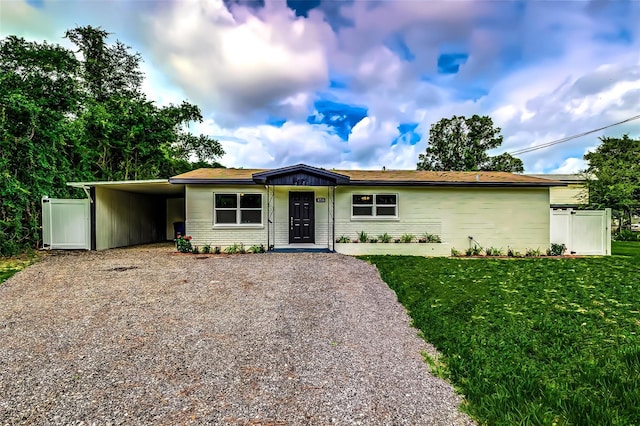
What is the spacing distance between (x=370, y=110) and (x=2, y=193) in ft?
56.7

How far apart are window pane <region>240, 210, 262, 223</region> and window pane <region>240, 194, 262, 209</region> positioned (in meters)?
0.19

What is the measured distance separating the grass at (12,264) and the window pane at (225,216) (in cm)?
548

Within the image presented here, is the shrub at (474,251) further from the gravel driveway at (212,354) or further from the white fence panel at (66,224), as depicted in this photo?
the white fence panel at (66,224)

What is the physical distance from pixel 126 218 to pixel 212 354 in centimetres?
1273

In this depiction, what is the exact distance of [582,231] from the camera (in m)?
12.3

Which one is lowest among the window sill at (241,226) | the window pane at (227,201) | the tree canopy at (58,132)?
the window sill at (241,226)

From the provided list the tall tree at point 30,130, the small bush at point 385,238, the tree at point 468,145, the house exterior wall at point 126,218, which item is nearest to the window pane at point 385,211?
the small bush at point 385,238

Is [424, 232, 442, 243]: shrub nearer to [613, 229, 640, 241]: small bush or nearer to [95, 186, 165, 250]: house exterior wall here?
[95, 186, 165, 250]: house exterior wall

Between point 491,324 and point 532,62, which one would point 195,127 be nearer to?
point 532,62

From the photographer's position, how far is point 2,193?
32.9 feet

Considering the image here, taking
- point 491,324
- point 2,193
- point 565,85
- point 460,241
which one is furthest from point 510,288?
point 565,85

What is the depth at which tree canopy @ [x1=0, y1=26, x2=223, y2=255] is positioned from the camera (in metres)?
10.4

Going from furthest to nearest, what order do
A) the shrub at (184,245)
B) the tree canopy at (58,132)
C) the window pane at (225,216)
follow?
the window pane at (225,216) < the shrub at (184,245) < the tree canopy at (58,132)

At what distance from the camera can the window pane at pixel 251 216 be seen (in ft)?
39.4
